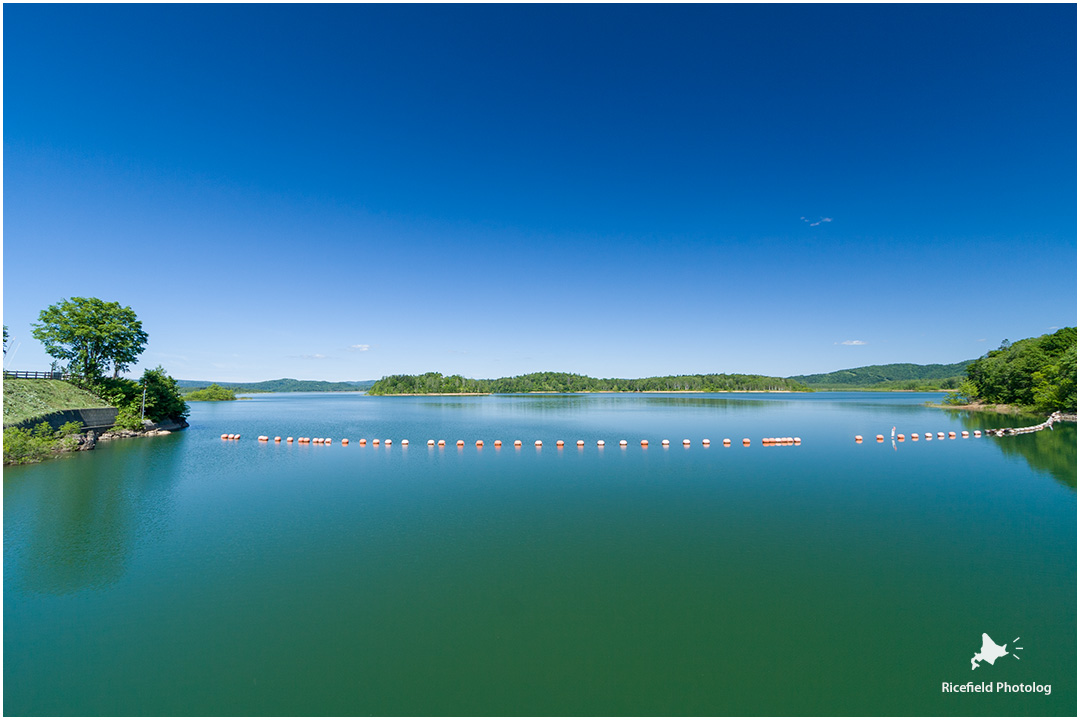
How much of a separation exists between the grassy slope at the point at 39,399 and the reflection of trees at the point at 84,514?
417 cm

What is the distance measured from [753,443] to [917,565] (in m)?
23.1

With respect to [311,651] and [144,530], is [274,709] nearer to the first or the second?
[311,651]

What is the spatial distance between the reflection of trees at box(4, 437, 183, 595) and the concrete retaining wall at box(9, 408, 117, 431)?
3.39m

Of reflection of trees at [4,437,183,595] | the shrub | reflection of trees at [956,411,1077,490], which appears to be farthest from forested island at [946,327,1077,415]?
the shrub

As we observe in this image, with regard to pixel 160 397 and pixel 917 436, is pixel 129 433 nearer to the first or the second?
pixel 160 397

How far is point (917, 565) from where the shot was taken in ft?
37.3

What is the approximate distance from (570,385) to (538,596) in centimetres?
17073

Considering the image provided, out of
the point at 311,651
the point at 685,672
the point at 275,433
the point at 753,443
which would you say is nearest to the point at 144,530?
the point at 311,651

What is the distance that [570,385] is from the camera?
18000 cm

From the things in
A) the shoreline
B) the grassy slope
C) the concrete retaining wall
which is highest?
the grassy slope

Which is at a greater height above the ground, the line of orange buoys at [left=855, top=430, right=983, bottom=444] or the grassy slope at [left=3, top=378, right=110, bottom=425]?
the grassy slope at [left=3, top=378, right=110, bottom=425]

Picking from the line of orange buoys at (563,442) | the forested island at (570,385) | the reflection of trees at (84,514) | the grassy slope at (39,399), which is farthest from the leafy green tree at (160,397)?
the forested island at (570,385)

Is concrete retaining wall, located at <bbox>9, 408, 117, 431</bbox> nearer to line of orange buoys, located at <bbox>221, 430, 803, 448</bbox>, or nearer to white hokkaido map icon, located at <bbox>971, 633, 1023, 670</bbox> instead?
line of orange buoys, located at <bbox>221, 430, 803, 448</bbox>

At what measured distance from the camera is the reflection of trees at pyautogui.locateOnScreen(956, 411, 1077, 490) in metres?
22.1
